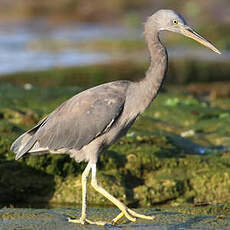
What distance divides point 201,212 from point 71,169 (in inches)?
90.9

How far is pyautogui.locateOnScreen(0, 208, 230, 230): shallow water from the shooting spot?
732 cm

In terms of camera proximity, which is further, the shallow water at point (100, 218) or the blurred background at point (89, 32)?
the blurred background at point (89, 32)

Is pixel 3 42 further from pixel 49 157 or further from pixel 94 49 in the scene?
pixel 49 157

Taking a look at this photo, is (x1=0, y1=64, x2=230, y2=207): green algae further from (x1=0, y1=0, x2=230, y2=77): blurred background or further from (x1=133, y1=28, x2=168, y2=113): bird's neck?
(x1=0, y1=0, x2=230, y2=77): blurred background

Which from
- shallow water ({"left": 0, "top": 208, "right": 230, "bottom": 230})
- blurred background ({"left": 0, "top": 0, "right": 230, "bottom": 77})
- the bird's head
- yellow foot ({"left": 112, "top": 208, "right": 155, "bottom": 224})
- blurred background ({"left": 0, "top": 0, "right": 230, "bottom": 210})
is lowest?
shallow water ({"left": 0, "top": 208, "right": 230, "bottom": 230})

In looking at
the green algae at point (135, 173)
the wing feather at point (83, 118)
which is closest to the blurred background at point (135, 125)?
the green algae at point (135, 173)

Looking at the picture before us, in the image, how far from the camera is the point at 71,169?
9500 mm

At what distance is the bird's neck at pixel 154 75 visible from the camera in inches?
293

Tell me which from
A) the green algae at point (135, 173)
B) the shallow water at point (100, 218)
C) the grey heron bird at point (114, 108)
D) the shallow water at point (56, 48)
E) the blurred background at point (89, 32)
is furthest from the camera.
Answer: the blurred background at point (89, 32)

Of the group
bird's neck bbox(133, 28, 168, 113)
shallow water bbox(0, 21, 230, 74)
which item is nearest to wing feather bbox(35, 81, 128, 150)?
bird's neck bbox(133, 28, 168, 113)

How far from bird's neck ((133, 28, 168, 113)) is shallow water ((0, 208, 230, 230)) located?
4.48 feet

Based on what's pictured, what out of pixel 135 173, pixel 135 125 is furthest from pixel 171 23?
pixel 135 125

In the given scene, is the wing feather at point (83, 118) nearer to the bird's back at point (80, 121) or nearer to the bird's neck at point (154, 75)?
the bird's back at point (80, 121)

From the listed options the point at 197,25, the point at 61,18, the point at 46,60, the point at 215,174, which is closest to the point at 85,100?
the point at 215,174
